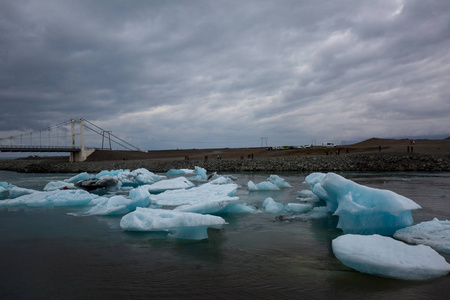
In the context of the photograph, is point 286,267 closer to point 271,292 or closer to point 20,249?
point 271,292

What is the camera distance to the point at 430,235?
4602mm

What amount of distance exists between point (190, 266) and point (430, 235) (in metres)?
3.70

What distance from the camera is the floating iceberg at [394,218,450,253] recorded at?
431 cm

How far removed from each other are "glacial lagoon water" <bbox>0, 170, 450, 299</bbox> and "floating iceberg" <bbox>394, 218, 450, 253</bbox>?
43.3 inches

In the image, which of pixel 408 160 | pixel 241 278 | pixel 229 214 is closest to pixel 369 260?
pixel 241 278

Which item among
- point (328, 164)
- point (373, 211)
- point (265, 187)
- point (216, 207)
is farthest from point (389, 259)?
point (328, 164)

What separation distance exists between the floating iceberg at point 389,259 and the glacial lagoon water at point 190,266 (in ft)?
0.34

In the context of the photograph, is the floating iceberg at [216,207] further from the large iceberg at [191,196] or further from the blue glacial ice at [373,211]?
the blue glacial ice at [373,211]

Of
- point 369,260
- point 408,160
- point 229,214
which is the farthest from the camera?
point 408,160

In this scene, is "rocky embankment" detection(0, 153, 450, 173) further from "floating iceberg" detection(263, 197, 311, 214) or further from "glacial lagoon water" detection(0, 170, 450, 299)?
"glacial lagoon water" detection(0, 170, 450, 299)

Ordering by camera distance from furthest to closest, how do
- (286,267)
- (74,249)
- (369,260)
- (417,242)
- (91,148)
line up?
(91,148) → (74,249) → (417,242) → (286,267) → (369,260)

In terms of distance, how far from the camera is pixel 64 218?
7496 millimetres

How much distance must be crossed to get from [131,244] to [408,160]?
2467cm

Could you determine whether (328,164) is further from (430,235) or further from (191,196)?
(430,235)
